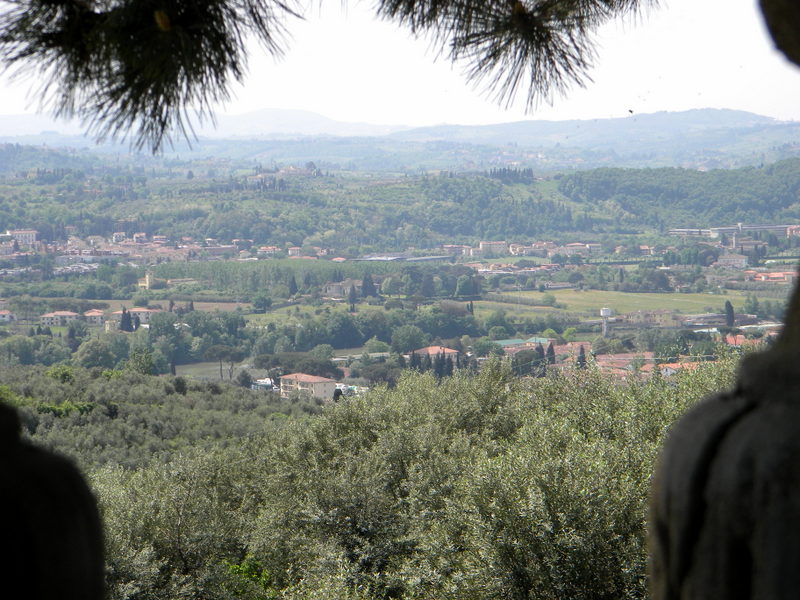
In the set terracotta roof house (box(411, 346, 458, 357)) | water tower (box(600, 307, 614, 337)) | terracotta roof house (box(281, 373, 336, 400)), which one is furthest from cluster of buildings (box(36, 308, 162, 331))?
water tower (box(600, 307, 614, 337))

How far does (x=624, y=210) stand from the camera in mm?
158125

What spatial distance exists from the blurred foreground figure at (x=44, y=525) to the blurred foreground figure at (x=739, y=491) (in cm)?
69

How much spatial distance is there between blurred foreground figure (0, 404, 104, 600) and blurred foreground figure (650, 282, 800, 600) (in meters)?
0.69

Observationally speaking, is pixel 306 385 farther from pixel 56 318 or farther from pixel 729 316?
pixel 729 316

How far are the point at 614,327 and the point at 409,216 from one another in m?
79.9

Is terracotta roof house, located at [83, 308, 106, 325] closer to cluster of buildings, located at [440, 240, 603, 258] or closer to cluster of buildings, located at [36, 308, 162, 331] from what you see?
cluster of buildings, located at [36, 308, 162, 331]

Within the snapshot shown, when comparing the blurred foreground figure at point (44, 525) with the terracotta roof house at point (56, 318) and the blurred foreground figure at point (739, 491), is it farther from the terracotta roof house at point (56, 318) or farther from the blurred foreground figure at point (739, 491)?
the terracotta roof house at point (56, 318)

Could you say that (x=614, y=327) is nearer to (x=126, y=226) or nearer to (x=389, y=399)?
(x=389, y=399)

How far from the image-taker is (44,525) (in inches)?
35.5

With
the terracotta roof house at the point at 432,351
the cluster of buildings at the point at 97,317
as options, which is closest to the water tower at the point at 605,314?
the terracotta roof house at the point at 432,351

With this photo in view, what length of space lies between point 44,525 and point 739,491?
0.75 meters

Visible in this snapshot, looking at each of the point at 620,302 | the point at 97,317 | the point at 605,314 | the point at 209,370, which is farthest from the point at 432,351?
A: the point at 97,317

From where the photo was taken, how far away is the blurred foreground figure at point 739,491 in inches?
34.2

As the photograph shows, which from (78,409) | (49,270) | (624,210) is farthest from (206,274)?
(78,409)
